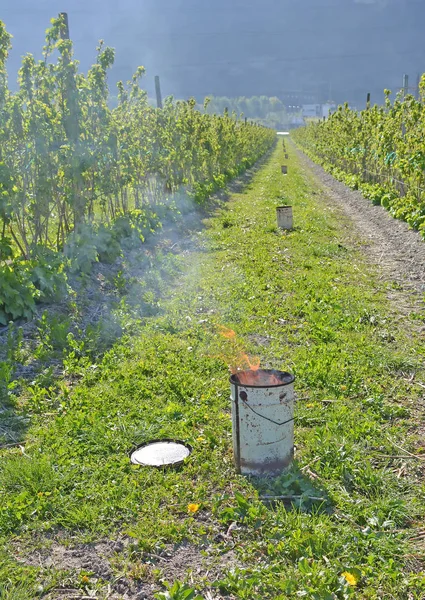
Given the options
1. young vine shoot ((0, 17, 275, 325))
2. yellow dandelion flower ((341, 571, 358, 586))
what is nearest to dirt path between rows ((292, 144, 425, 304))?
young vine shoot ((0, 17, 275, 325))

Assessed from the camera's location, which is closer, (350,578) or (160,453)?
(350,578)

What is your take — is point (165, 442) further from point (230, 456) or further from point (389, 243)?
point (389, 243)

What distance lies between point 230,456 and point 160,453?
449 millimetres

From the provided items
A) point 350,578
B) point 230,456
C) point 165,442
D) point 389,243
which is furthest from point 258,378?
point 389,243

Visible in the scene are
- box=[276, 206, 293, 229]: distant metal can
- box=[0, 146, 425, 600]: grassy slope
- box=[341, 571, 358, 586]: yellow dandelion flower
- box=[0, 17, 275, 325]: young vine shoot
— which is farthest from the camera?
box=[276, 206, 293, 229]: distant metal can

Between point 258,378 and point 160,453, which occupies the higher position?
point 258,378

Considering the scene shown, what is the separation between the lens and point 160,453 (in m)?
4.09

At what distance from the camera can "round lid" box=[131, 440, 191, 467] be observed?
397 cm

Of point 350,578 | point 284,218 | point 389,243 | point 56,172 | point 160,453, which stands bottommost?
point 350,578

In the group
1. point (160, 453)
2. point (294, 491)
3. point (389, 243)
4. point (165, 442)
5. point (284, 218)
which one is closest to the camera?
point (294, 491)

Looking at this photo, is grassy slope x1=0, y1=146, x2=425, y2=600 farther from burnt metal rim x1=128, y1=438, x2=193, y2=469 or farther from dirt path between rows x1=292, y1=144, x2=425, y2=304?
dirt path between rows x1=292, y1=144, x2=425, y2=304

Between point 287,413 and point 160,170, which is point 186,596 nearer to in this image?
point 287,413

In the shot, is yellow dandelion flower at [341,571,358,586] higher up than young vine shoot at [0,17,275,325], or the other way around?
young vine shoot at [0,17,275,325]

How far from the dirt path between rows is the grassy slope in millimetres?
1279
